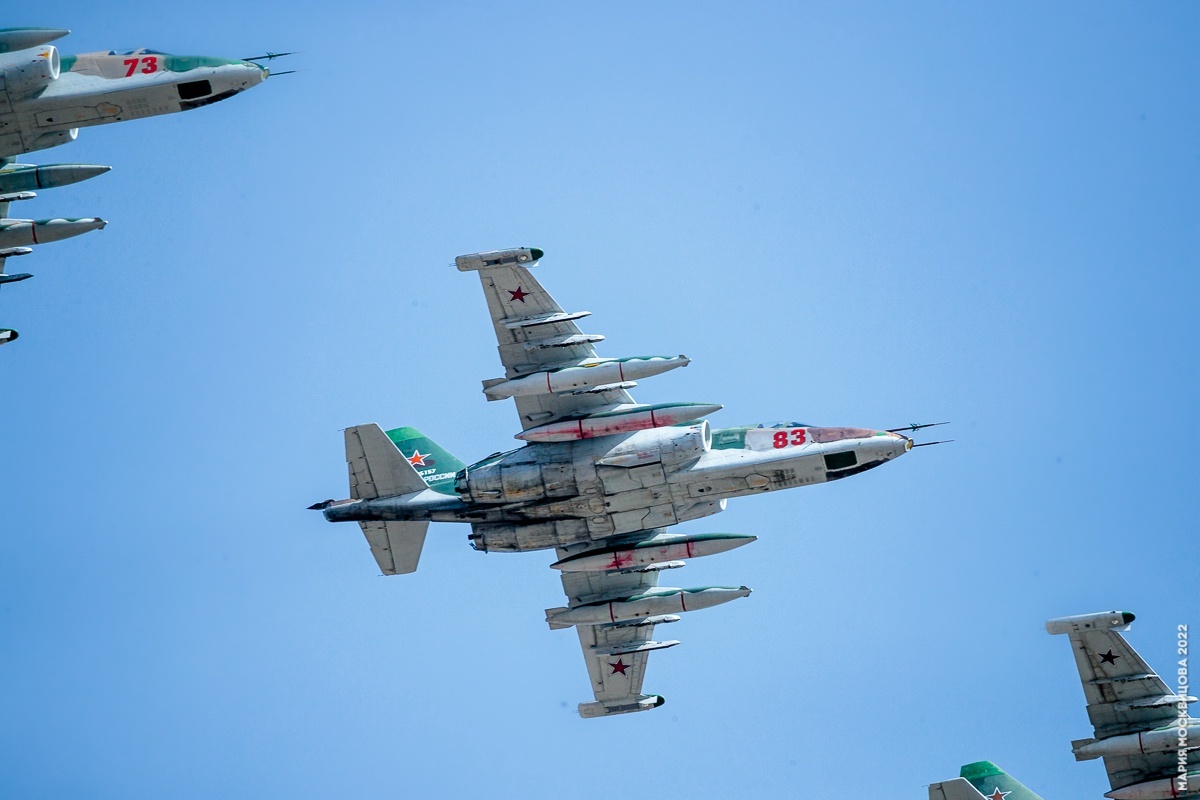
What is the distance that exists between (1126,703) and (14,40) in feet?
134

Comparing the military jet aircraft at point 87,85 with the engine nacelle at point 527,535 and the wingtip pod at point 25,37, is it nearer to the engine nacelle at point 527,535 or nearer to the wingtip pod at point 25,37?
the wingtip pod at point 25,37

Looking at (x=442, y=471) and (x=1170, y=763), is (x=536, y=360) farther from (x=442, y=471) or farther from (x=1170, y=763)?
(x=1170, y=763)

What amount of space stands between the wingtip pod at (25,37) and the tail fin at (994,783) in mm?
37676

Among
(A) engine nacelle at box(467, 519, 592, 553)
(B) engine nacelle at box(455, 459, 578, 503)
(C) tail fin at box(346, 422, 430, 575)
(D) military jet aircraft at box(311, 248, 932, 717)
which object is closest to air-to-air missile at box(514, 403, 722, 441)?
(D) military jet aircraft at box(311, 248, 932, 717)

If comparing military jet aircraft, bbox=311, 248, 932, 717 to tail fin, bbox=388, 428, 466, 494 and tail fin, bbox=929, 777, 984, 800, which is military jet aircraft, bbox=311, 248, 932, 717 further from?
tail fin, bbox=929, 777, 984, 800

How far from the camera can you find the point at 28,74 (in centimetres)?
6562

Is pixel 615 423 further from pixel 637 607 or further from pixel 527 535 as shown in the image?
pixel 637 607

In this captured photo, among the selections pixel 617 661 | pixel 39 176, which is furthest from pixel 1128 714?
pixel 39 176

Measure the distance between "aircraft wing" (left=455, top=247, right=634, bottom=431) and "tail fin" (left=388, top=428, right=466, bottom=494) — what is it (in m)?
6.33

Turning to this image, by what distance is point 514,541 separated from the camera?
229 feet

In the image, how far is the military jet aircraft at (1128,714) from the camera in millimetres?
65938

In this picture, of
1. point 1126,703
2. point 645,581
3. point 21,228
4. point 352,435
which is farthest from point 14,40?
point 1126,703

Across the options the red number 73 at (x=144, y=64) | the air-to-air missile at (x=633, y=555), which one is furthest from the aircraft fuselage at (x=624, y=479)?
the red number 73 at (x=144, y=64)

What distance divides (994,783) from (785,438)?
13.5 metres
